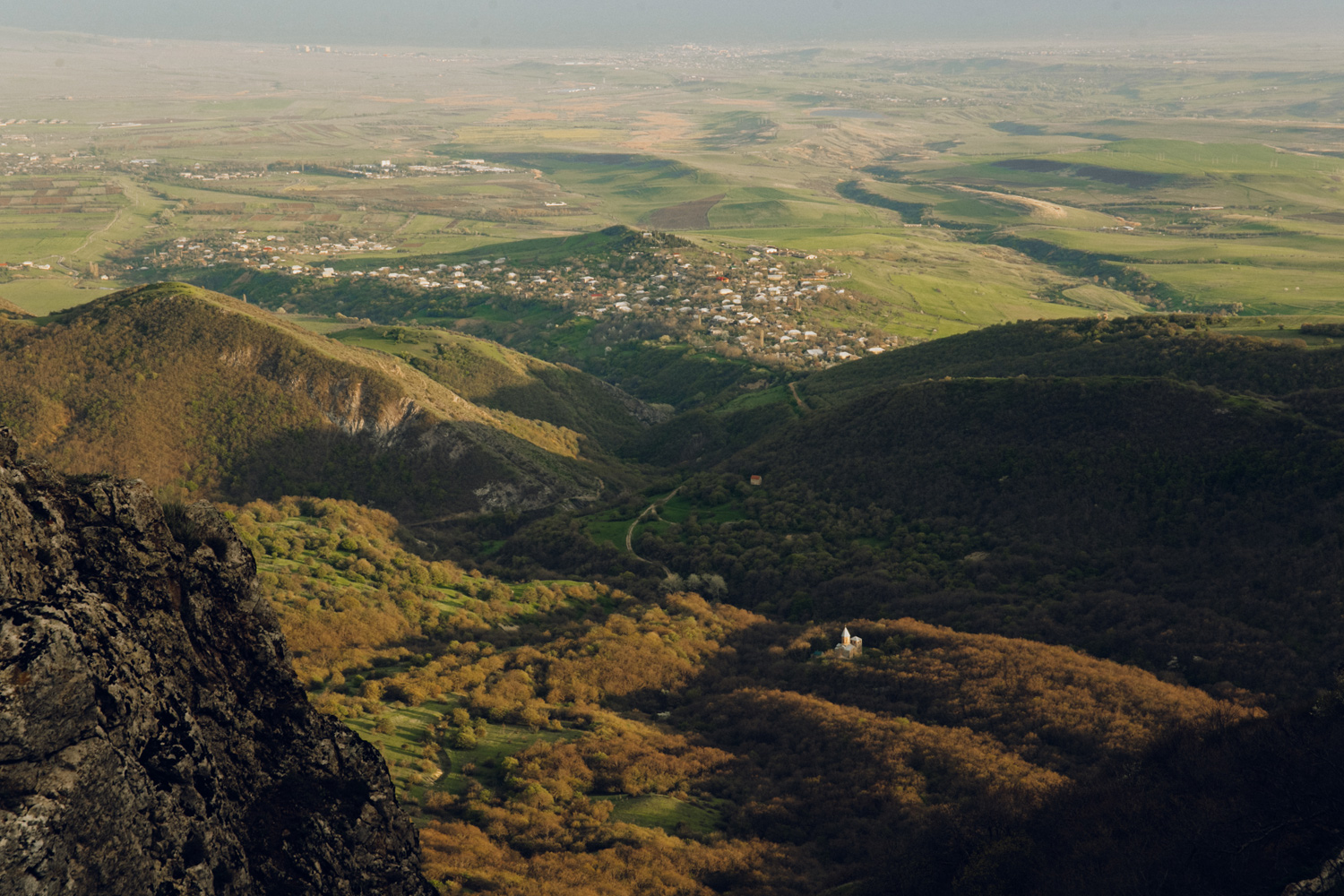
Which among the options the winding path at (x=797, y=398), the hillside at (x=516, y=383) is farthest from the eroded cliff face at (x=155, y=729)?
the hillside at (x=516, y=383)

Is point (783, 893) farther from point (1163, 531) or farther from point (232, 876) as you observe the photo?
point (1163, 531)

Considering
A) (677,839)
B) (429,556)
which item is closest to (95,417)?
(429,556)

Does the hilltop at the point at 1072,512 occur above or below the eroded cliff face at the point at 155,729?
below

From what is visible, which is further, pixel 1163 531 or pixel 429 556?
pixel 429 556

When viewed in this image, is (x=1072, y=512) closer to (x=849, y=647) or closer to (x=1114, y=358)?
(x=849, y=647)

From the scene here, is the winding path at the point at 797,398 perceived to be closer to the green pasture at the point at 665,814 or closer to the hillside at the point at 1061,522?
the hillside at the point at 1061,522

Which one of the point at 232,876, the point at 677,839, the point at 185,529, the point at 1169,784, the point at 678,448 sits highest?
the point at 185,529

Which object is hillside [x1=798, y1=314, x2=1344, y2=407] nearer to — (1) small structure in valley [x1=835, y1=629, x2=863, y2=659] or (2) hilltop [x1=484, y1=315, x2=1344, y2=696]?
(2) hilltop [x1=484, y1=315, x2=1344, y2=696]
